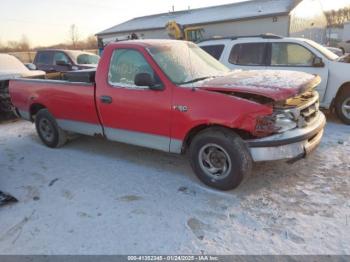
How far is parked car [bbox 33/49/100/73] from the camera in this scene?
11.9 meters

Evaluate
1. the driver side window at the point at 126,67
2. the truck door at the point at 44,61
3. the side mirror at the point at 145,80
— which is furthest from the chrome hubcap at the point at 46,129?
the truck door at the point at 44,61

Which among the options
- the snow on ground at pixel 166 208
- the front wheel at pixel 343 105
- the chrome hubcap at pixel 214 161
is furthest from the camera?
the front wheel at pixel 343 105

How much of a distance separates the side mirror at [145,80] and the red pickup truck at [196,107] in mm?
15

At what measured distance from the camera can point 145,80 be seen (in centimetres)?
410

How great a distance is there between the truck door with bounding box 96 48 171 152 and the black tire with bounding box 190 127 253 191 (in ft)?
1.68

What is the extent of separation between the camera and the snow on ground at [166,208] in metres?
3.05

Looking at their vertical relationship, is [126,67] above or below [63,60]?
below

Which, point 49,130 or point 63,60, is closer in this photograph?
point 49,130

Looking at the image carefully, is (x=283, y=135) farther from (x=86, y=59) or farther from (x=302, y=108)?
(x=86, y=59)

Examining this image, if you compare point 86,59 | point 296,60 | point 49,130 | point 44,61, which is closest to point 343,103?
point 296,60

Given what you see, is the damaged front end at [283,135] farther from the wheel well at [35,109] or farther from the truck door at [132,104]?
the wheel well at [35,109]

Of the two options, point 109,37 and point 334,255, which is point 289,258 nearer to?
point 334,255

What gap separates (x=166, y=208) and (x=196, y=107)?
4.09 ft

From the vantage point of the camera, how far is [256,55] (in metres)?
7.47
